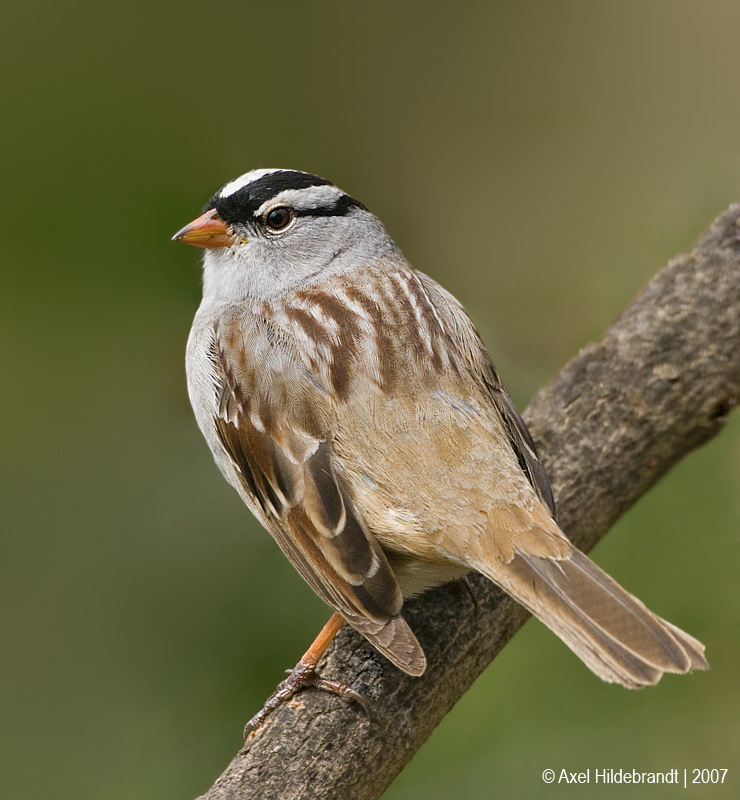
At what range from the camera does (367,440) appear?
2.90m

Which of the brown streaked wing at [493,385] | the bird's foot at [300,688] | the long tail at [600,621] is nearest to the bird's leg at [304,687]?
the bird's foot at [300,688]

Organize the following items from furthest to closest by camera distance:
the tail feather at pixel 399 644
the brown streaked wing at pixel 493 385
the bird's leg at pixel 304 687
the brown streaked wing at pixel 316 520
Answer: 1. the brown streaked wing at pixel 493 385
2. the bird's leg at pixel 304 687
3. the brown streaked wing at pixel 316 520
4. the tail feather at pixel 399 644

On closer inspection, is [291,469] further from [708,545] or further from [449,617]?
[708,545]

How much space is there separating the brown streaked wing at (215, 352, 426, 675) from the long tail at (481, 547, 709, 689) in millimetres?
313

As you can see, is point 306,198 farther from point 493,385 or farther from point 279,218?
point 493,385

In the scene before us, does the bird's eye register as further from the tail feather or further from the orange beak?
the tail feather

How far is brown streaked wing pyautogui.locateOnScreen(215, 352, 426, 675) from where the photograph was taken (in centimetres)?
267

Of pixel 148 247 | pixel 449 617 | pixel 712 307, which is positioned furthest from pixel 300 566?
pixel 148 247

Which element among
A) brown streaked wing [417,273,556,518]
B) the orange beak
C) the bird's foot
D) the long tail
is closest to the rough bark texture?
the bird's foot

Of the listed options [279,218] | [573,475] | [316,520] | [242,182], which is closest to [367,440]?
[316,520]

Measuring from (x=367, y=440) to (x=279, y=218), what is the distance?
45.4 inches

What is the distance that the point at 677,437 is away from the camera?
12.3 ft

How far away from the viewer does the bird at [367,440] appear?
8.43 feet

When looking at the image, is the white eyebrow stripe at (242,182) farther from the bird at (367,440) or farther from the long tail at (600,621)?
the long tail at (600,621)
